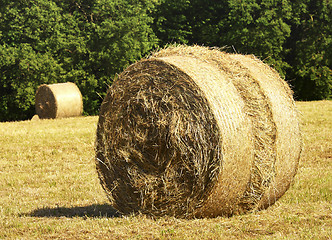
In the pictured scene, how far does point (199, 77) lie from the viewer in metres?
7.48

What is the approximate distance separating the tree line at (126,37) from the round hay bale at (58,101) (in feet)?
13.9

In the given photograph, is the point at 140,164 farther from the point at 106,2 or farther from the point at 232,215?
the point at 106,2

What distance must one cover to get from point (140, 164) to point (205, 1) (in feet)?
96.7

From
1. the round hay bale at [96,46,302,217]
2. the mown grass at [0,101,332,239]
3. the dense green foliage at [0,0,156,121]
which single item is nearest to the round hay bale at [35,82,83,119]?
the dense green foliage at [0,0,156,121]

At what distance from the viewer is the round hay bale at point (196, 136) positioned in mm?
7254

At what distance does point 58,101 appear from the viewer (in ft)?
78.8

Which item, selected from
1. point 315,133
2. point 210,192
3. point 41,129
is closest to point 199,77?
point 210,192

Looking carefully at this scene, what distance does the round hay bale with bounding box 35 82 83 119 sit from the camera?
24.1 metres

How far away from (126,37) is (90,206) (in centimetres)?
2302

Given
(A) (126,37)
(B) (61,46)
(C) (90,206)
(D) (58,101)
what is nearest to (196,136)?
(C) (90,206)

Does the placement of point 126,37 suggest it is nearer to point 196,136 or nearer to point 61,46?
point 61,46

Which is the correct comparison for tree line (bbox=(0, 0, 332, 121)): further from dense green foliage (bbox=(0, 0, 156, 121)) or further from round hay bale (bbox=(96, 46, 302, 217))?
round hay bale (bbox=(96, 46, 302, 217))

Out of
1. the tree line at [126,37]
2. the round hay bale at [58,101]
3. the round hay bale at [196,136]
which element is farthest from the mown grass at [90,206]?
the tree line at [126,37]

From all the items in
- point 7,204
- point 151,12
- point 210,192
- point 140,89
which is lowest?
point 7,204
